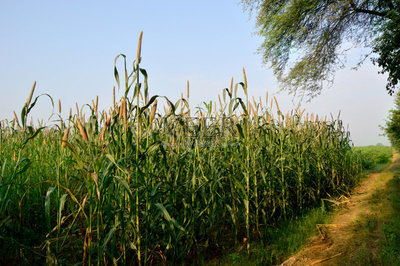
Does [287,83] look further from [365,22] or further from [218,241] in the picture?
[218,241]

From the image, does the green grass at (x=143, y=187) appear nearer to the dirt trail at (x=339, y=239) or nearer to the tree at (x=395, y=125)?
the dirt trail at (x=339, y=239)

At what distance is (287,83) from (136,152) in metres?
12.8

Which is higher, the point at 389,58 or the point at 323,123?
the point at 389,58

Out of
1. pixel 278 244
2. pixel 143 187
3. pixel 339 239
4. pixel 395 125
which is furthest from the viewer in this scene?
pixel 395 125

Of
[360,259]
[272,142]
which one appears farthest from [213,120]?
[360,259]

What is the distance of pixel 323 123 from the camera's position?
606 cm

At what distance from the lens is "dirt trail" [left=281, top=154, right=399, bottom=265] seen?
2732 millimetres

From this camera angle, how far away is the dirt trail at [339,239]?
8.96 ft

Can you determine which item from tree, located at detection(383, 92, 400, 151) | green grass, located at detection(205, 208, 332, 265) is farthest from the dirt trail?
tree, located at detection(383, 92, 400, 151)

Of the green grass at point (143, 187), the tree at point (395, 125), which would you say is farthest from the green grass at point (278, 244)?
the tree at point (395, 125)

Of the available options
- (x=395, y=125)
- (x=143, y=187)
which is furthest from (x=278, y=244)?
(x=395, y=125)

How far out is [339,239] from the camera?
10.8 feet

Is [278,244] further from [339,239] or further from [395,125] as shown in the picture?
[395,125]

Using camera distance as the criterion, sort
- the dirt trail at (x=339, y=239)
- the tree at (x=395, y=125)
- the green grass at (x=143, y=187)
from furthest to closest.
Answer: the tree at (x=395, y=125)
the dirt trail at (x=339, y=239)
the green grass at (x=143, y=187)
